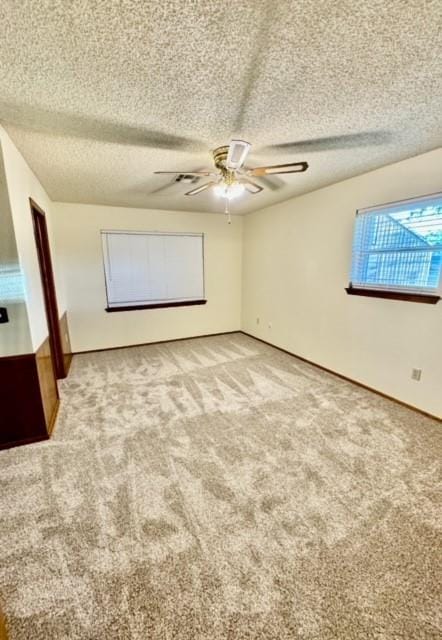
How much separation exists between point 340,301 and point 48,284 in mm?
3396

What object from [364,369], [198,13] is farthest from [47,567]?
[364,369]

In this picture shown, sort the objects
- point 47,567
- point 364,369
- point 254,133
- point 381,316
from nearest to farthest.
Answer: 1. point 47,567
2. point 254,133
3. point 381,316
4. point 364,369

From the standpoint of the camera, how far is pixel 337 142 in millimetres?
2109

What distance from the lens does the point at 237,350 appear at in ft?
14.4

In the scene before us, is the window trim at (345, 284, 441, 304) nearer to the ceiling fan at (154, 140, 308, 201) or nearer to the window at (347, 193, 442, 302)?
the window at (347, 193, 442, 302)

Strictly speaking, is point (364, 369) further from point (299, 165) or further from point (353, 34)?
point (353, 34)

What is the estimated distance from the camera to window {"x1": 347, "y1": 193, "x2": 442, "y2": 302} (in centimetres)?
236

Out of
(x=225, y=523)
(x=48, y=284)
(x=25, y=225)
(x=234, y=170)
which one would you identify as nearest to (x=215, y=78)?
(x=234, y=170)

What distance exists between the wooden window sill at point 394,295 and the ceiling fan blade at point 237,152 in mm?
1943

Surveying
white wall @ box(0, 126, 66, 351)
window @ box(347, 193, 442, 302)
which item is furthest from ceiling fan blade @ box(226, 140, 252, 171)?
window @ box(347, 193, 442, 302)

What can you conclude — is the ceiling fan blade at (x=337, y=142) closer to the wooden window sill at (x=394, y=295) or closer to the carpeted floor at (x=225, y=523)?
the wooden window sill at (x=394, y=295)

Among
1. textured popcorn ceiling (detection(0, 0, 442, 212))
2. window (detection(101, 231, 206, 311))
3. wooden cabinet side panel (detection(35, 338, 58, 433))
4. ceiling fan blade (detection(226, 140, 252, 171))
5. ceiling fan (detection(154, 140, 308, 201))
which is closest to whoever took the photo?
textured popcorn ceiling (detection(0, 0, 442, 212))

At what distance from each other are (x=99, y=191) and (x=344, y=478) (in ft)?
12.6

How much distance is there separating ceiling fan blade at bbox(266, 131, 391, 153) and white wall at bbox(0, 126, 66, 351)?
6.41 feet
